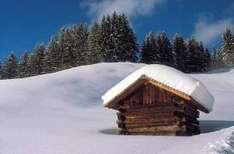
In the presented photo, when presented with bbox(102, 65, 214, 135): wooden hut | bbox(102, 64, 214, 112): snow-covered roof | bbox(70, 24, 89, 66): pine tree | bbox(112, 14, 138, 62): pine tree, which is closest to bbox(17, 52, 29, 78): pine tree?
bbox(70, 24, 89, 66): pine tree

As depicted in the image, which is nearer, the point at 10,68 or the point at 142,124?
the point at 142,124

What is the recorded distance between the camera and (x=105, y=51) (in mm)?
77000

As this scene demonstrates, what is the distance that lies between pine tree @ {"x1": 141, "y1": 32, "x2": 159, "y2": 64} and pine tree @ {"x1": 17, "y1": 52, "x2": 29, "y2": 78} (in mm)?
24869

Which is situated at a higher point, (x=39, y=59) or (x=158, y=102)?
(x=39, y=59)

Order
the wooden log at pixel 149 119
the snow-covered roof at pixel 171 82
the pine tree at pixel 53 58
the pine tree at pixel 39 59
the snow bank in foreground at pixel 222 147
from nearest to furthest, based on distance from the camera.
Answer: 1. the snow bank in foreground at pixel 222 147
2. the snow-covered roof at pixel 171 82
3. the wooden log at pixel 149 119
4. the pine tree at pixel 53 58
5. the pine tree at pixel 39 59

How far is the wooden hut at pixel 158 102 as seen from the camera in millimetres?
22922

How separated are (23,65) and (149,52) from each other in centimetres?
2757

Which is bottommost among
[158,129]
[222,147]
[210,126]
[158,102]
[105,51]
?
[222,147]

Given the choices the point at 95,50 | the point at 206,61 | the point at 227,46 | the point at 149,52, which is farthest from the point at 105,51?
the point at 227,46

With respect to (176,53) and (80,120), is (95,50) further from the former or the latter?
(80,120)

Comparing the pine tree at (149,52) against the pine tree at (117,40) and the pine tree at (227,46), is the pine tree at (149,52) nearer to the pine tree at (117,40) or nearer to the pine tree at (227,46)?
the pine tree at (117,40)

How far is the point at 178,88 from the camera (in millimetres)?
22453

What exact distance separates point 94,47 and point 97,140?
2380 inches

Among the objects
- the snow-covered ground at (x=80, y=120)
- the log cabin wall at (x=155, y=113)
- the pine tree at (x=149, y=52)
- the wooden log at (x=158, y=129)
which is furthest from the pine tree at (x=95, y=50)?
the wooden log at (x=158, y=129)
